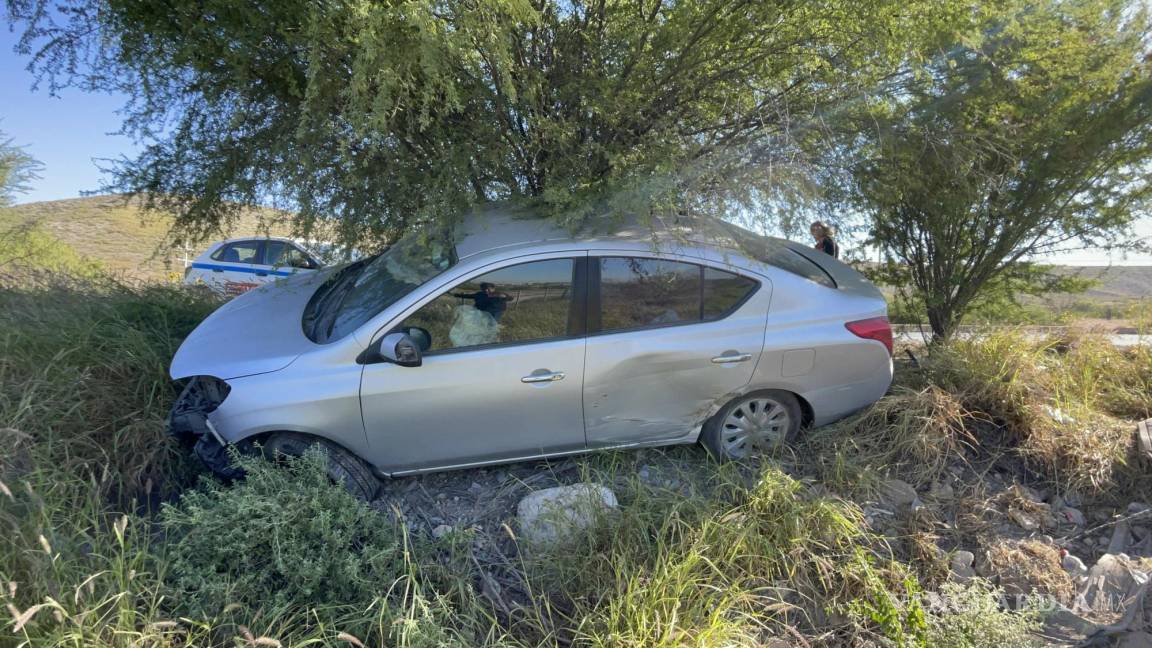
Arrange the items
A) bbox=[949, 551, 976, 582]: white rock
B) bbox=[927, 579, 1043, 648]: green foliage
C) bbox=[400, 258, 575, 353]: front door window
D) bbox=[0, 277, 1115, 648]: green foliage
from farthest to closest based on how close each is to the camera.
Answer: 1. bbox=[400, 258, 575, 353]: front door window
2. bbox=[949, 551, 976, 582]: white rock
3. bbox=[927, 579, 1043, 648]: green foliage
4. bbox=[0, 277, 1115, 648]: green foliage

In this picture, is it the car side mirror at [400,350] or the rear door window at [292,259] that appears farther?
the rear door window at [292,259]

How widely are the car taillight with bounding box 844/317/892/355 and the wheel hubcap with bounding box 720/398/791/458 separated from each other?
Answer: 671 mm

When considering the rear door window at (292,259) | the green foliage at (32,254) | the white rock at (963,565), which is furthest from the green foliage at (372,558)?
the green foliage at (32,254)

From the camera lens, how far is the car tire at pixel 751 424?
3826 mm

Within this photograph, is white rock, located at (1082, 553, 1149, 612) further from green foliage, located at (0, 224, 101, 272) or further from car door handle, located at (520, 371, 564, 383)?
green foliage, located at (0, 224, 101, 272)

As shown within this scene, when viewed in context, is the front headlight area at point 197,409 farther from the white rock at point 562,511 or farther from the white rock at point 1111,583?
the white rock at point 1111,583

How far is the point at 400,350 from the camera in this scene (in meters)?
3.18

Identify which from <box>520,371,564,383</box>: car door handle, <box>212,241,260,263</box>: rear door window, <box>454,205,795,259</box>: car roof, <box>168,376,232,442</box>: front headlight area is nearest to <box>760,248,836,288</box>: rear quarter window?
<box>454,205,795,259</box>: car roof

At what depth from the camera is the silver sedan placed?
3266mm

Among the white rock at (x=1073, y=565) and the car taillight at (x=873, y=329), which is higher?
the car taillight at (x=873, y=329)

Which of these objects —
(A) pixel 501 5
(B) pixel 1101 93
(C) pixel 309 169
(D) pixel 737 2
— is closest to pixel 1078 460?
(B) pixel 1101 93

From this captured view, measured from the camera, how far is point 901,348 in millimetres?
6059

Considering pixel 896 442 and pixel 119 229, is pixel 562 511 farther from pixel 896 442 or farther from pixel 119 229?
pixel 119 229

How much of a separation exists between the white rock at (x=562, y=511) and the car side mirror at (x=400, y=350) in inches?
39.1
